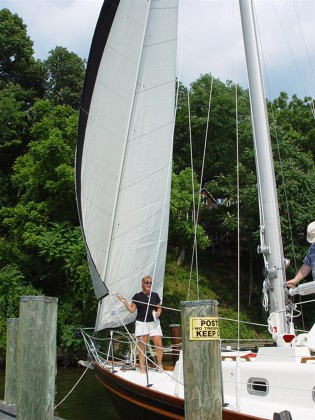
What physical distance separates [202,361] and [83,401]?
391 inches

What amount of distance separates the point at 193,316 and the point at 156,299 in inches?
164

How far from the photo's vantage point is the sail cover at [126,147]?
965 centimetres

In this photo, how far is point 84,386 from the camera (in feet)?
50.6

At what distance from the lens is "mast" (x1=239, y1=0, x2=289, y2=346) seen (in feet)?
23.9

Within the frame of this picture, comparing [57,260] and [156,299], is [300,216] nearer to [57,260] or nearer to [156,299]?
[57,260]

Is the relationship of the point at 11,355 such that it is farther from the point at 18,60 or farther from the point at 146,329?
the point at 18,60

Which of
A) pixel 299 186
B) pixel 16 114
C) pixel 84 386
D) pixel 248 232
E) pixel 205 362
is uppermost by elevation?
pixel 16 114

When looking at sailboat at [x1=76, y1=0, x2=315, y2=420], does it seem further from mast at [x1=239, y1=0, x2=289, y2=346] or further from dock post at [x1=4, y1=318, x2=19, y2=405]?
dock post at [x1=4, y1=318, x2=19, y2=405]

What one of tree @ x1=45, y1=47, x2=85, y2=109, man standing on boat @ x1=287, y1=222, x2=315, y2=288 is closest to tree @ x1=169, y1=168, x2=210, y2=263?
tree @ x1=45, y1=47, x2=85, y2=109

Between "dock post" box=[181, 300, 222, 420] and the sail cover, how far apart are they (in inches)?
193

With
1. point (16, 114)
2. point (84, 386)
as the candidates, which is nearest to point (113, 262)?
point (84, 386)

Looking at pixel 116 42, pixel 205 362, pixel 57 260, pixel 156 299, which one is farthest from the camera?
pixel 57 260

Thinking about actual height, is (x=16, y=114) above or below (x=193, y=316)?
above

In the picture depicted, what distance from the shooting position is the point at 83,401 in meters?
13.0
